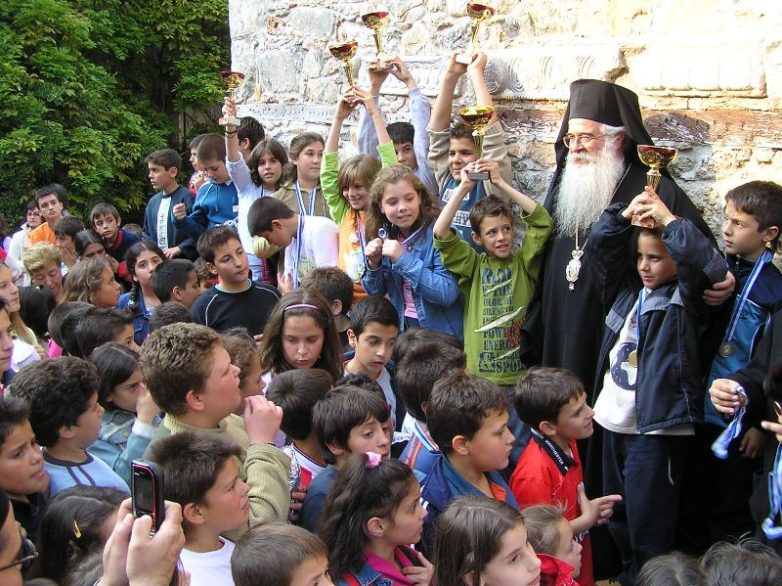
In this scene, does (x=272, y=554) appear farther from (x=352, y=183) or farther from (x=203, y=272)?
(x=203, y=272)

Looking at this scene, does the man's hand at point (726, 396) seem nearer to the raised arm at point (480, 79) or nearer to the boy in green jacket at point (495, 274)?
the boy in green jacket at point (495, 274)

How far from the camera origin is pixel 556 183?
5.40 metres

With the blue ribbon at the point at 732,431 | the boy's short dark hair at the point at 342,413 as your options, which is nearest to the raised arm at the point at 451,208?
the boy's short dark hair at the point at 342,413

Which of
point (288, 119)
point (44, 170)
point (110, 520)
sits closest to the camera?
point (110, 520)

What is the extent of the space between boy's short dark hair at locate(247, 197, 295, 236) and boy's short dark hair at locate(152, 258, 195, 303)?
0.49 meters

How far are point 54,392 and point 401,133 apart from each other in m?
3.39

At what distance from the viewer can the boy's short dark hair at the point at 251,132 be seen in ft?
25.7

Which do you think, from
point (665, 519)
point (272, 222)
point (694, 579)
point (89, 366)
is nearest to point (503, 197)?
point (272, 222)

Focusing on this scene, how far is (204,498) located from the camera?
112 inches

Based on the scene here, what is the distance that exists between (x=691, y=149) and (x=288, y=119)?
3.85 meters

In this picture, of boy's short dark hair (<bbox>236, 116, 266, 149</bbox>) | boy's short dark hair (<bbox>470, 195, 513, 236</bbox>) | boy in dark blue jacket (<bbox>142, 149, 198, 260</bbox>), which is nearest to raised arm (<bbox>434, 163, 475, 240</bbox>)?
boy's short dark hair (<bbox>470, 195, 513, 236</bbox>)

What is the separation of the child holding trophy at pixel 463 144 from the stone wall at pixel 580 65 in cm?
34

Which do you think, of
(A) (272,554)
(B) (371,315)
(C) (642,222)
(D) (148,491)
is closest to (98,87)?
(B) (371,315)

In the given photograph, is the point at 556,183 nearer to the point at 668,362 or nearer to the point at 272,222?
the point at 668,362
